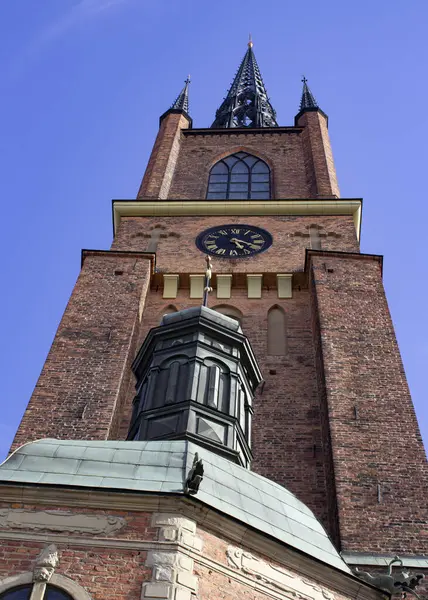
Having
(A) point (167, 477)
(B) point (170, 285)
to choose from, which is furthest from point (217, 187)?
(A) point (167, 477)

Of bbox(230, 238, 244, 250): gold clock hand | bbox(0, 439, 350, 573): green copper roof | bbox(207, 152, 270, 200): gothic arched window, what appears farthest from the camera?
Result: bbox(207, 152, 270, 200): gothic arched window

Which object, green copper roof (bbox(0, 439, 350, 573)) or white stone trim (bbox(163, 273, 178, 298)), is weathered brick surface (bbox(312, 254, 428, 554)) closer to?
green copper roof (bbox(0, 439, 350, 573))

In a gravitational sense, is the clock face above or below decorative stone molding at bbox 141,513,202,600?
above

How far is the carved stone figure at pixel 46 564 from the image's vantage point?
730 centimetres

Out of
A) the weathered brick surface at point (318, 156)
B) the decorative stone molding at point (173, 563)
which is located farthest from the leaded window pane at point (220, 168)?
the decorative stone molding at point (173, 563)

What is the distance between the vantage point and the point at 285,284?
18141 mm

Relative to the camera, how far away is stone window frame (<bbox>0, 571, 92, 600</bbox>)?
7.19 metres

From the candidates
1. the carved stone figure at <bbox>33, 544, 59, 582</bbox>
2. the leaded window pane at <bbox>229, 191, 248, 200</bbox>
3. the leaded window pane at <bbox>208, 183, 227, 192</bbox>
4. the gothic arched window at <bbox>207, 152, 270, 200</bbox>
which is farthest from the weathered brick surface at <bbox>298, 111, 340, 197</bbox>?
the carved stone figure at <bbox>33, 544, 59, 582</bbox>

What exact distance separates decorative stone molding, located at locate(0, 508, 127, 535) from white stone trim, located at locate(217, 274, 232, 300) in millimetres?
10238

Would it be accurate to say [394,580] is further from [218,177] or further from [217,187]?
[218,177]

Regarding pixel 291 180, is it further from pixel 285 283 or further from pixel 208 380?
pixel 208 380

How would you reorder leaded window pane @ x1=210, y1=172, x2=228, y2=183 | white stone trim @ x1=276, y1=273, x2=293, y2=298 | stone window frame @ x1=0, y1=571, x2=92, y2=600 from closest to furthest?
stone window frame @ x1=0, y1=571, x2=92, y2=600
white stone trim @ x1=276, y1=273, x2=293, y2=298
leaded window pane @ x1=210, y1=172, x2=228, y2=183

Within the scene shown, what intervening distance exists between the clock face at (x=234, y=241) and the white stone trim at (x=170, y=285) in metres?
1.41

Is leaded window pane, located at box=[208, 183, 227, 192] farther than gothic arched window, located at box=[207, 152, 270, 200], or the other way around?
leaded window pane, located at box=[208, 183, 227, 192]
